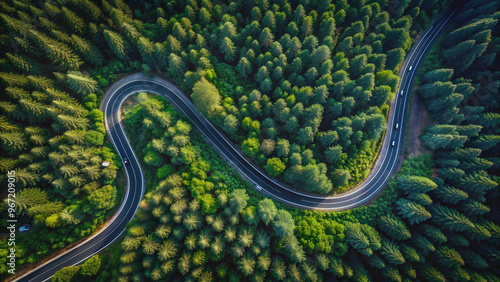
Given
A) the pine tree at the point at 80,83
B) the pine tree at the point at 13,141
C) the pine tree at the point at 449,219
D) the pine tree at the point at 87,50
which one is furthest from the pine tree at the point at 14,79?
the pine tree at the point at 449,219

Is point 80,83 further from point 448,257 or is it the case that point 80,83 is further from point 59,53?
point 448,257

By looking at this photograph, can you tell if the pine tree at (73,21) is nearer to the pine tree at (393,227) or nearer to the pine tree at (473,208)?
the pine tree at (393,227)

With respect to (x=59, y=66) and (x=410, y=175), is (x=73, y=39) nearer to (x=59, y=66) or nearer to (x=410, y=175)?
(x=59, y=66)

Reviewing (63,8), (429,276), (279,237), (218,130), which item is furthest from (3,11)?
(429,276)

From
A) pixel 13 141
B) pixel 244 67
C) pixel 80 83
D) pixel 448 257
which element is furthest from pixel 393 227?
pixel 13 141

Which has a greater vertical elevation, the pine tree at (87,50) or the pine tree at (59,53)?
the pine tree at (87,50)
